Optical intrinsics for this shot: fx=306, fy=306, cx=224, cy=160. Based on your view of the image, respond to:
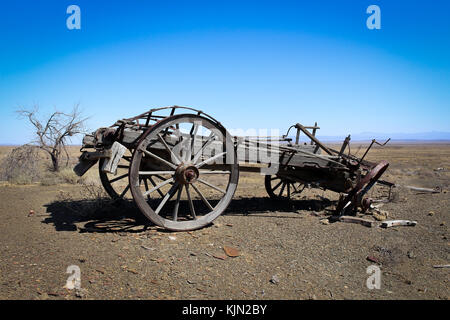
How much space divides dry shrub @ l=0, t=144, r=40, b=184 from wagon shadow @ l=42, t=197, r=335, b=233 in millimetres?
4458

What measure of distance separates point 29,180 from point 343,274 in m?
9.33

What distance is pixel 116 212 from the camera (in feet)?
19.3

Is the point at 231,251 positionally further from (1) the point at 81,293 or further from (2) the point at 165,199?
(1) the point at 81,293

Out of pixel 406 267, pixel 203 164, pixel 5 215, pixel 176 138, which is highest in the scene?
pixel 176 138

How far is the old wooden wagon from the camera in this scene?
14.7 ft

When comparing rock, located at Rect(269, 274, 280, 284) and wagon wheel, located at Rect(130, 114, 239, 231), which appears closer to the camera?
rock, located at Rect(269, 274, 280, 284)

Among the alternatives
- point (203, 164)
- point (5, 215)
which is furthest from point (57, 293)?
point (5, 215)

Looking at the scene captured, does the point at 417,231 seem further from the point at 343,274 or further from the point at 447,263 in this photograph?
the point at 343,274

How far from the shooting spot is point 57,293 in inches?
115

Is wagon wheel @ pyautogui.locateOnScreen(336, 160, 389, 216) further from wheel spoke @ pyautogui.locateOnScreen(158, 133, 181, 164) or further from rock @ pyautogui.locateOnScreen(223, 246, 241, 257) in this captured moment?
wheel spoke @ pyautogui.locateOnScreen(158, 133, 181, 164)

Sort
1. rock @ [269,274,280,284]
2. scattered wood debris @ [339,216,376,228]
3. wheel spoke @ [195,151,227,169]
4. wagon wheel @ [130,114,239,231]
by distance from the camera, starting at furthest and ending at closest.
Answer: scattered wood debris @ [339,216,376,228] → wheel spoke @ [195,151,227,169] → wagon wheel @ [130,114,239,231] → rock @ [269,274,280,284]
